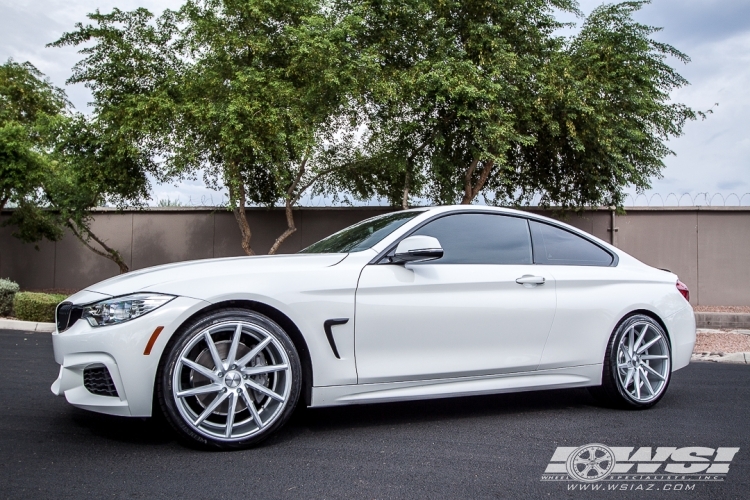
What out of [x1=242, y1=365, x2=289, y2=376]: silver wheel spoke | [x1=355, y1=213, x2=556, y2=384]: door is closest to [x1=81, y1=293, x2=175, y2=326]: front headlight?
[x1=242, y1=365, x2=289, y2=376]: silver wheel spoke

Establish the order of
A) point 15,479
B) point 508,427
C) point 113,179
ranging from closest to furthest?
1. point 15,479
2. point 508,427
3. point 113,179

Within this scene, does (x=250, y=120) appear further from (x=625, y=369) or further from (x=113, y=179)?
(x=625, y=369)

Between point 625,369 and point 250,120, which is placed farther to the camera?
point 250,120

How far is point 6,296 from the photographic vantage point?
13188 mm

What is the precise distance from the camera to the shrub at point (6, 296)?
1311cm

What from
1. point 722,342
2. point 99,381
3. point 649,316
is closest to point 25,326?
point 99,381

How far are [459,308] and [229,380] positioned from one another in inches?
63.1

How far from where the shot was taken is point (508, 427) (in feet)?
15.0

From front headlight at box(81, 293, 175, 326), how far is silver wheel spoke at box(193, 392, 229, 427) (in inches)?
24.9

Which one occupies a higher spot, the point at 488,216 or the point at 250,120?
the point at 250,120

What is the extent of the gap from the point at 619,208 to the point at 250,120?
9.85m

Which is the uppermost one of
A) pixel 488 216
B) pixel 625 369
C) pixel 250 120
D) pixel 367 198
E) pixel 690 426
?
pixel 250 120

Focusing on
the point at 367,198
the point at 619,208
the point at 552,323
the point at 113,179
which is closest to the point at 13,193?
the point at 113,179

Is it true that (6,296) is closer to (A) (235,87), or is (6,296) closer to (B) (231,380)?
(A) (235,87)
